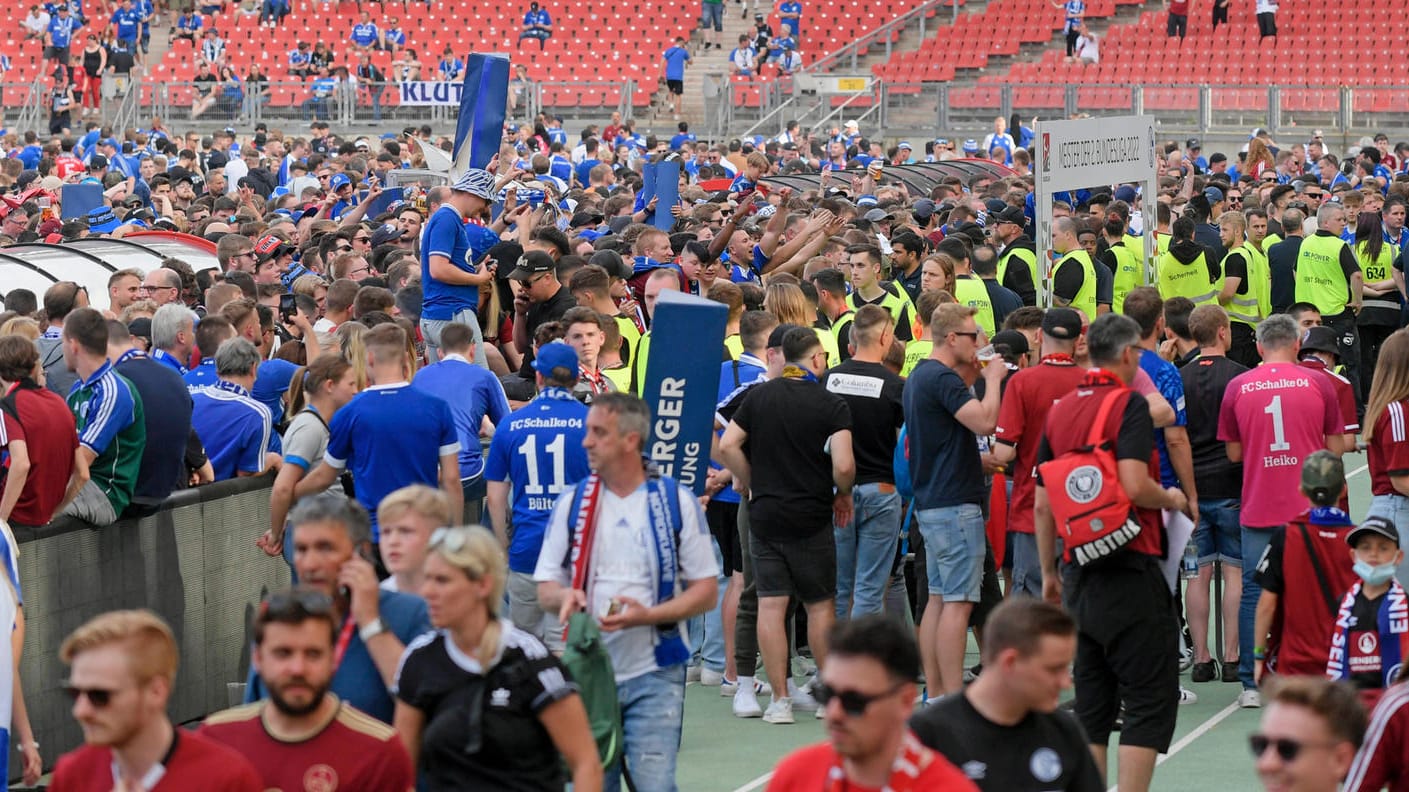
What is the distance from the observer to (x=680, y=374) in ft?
23.6

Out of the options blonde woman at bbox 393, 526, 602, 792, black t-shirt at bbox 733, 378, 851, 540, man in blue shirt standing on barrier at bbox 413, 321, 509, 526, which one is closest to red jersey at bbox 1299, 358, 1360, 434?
black t-shirt at bbox 733, 378, 851, 540

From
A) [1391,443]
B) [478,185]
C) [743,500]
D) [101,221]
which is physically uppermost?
[478,185]

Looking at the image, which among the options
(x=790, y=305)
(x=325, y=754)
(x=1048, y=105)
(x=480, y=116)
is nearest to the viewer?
(x=325, y=754)

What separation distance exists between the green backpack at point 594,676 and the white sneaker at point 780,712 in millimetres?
3151

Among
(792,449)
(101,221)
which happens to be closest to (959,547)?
(792,449)

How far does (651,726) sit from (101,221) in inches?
479

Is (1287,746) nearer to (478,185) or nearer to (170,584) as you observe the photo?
(170,584)

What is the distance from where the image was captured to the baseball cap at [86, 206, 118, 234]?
16547mm

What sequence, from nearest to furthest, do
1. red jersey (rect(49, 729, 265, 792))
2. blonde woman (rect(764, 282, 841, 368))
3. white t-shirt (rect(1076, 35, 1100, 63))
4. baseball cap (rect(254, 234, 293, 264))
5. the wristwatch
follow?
red jersey (rect(49, 729, 265, 792)) < the wristwatch < blonde woman (rect(764, 282, 841, 368)) < baseball cap (rect(254, 234, 293, 264)) < white t-shirt (rect(1076, 35, 1100, 63))

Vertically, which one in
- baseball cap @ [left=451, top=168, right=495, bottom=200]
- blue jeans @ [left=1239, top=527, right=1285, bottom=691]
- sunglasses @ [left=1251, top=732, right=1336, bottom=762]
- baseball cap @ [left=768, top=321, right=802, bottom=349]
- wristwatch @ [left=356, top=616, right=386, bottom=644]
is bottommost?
blue jeans @ [left=1239, top=527, right=1285, bottom=691]

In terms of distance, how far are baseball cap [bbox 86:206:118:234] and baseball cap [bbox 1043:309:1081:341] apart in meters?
10.7

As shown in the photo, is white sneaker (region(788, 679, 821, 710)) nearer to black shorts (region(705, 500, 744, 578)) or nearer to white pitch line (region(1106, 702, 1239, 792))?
black shorts (region(705, 500, 744, 578))

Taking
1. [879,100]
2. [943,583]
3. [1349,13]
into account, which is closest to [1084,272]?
[943,583]

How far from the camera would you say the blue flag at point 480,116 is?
1309 cm
